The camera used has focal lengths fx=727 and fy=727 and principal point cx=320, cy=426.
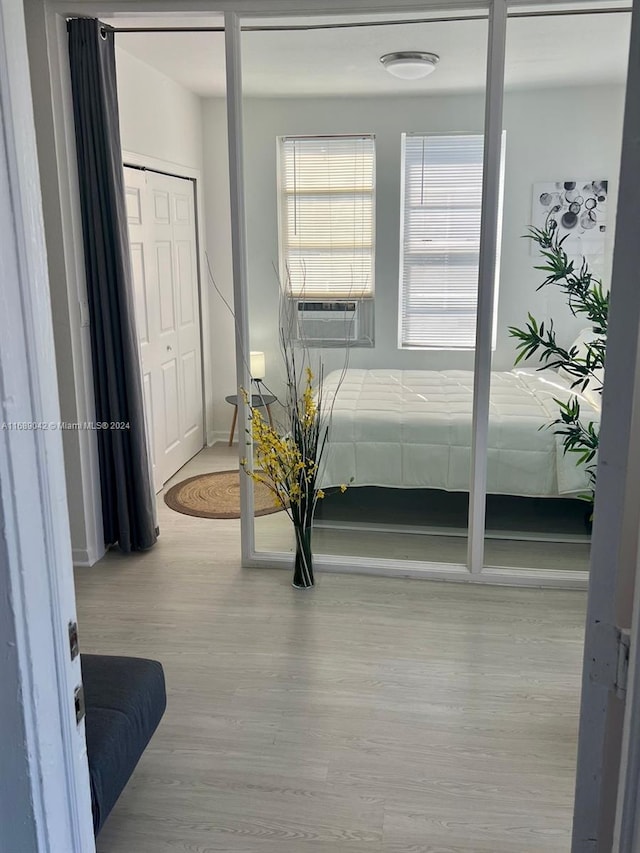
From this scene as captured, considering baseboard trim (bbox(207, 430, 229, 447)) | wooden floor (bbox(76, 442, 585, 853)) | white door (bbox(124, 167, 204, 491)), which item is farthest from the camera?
baseboard trim (bbox(207, 430, 229, 447))

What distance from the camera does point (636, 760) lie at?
96cm

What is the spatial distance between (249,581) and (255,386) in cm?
97

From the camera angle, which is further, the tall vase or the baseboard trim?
the baseboard trim

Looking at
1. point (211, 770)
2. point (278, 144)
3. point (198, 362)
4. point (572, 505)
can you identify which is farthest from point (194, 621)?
point (198, 362)

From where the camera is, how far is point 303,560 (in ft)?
11.5

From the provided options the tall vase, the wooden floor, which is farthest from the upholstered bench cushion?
the tall vase

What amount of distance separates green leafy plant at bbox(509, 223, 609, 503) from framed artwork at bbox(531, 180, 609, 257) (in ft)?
0.13

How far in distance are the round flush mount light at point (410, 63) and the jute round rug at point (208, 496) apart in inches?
91.0

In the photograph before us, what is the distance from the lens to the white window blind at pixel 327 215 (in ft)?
11.0

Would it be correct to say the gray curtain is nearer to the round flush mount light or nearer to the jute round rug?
the jute round rug

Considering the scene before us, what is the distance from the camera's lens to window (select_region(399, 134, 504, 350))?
10.8ft

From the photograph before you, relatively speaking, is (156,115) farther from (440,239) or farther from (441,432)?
(441,432)

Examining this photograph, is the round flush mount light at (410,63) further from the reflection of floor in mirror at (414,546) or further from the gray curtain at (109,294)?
the reflection of floor in mirror at (414,546)

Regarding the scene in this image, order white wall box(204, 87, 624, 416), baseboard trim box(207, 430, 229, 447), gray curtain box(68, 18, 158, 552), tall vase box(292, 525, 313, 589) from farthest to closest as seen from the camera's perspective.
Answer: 1. baseboard trim box(207, 430, 229, 447)
2. tall vase box(292, 525, 313, 589)
3. gray curtain box(68, 18, 158, 552)
4. white wall box(204, 87, 624, 416)
